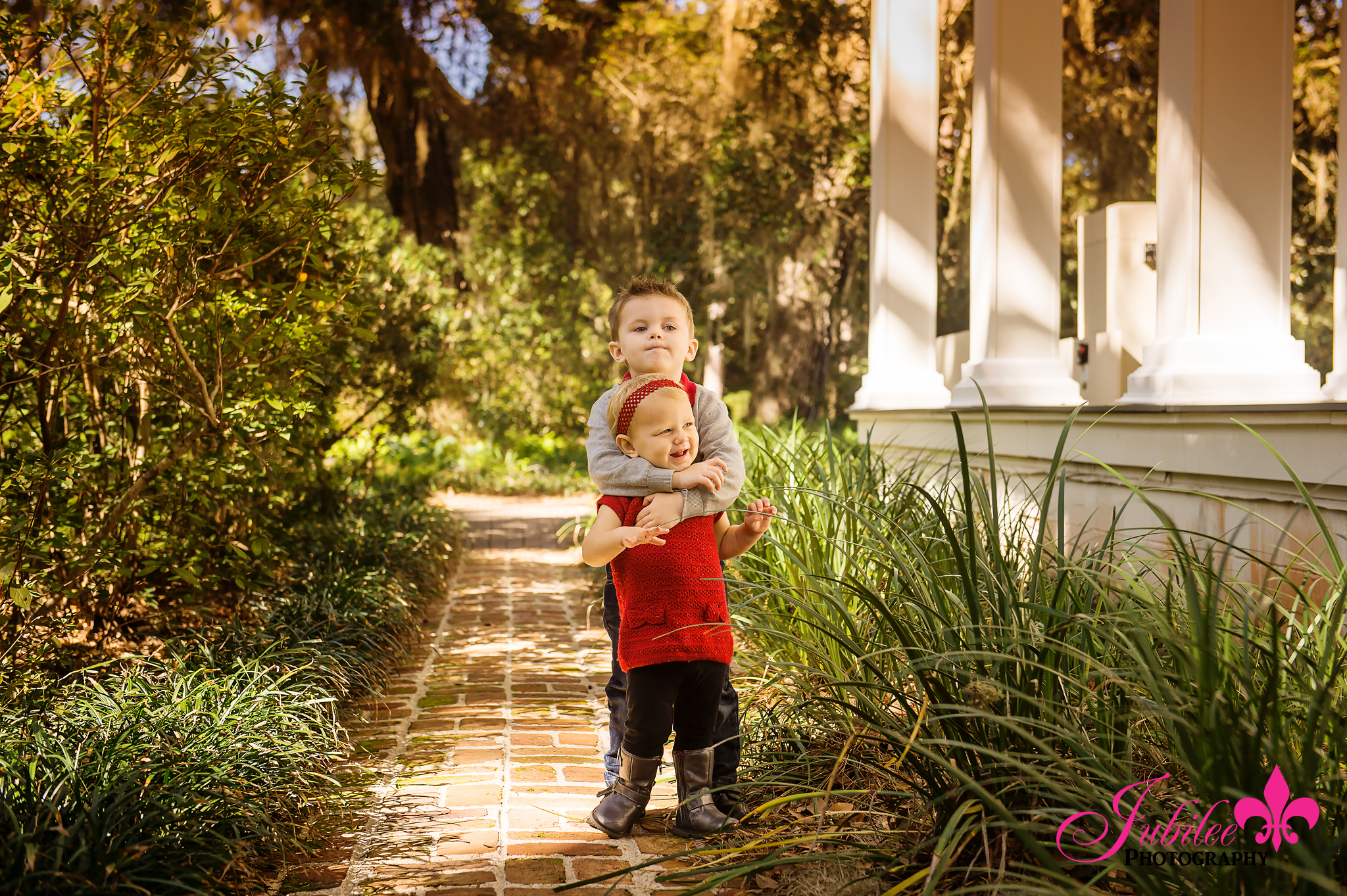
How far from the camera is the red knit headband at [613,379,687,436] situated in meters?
2.58

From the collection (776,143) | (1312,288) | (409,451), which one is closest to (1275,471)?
(776,143)

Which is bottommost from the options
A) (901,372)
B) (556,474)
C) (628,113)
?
(556,474)

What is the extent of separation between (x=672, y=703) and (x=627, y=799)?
32 cm

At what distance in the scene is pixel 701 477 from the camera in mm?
2566

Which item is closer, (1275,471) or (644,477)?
(644,477)

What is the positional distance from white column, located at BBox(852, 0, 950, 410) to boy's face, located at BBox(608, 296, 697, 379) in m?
4.42

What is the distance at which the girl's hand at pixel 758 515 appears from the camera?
257cm

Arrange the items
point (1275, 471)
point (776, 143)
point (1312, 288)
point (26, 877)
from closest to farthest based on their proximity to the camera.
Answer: point (26, 877)
point (1275, 471)
point (776, 143)
point (1312, 288)

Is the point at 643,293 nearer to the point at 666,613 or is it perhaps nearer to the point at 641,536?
the point at 641,536

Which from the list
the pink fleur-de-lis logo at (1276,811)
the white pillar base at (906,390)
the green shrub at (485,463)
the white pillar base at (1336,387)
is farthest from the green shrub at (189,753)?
the green shrub at (485,463)

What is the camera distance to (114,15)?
135 inches

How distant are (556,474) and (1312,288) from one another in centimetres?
1188

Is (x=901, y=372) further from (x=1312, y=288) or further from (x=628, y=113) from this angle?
(x=1312, y=288)

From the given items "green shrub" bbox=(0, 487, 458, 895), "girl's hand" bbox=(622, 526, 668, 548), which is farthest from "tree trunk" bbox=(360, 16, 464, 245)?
"girl's hand" bbox=(622, 526, 668, 548)
